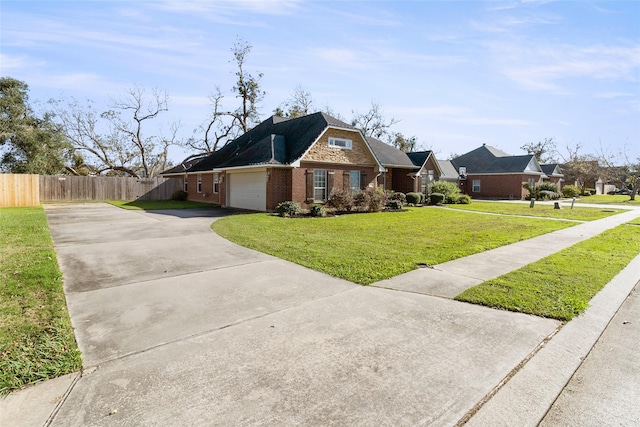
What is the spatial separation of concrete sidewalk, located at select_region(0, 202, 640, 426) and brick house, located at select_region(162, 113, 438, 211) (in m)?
12.5

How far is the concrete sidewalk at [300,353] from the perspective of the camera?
107 inches

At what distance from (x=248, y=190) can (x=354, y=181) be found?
21.6 feet

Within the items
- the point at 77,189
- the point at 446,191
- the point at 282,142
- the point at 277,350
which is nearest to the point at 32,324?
the point at 277,350

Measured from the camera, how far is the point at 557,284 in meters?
6.05

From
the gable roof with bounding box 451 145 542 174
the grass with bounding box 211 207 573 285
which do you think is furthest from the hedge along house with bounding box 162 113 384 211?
the gable roof with bounding box 451 145 542 174

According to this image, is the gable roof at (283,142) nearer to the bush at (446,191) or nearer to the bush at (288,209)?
the bush at (288,209)

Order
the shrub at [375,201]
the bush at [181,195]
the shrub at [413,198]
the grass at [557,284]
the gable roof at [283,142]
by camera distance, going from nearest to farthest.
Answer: the grass at [557,284]
the gable roof at [283,142]
the shrub at [375,201]
the shrub at [413,198]
the bush at [181,195]

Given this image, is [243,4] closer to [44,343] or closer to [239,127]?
[44,343]

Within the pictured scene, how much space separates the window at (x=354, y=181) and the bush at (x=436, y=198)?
8274 mm

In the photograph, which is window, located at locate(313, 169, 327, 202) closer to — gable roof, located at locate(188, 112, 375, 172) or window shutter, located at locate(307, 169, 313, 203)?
window shutter, located at locate(307, 169, 313, 203)

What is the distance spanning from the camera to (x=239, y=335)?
4016mm

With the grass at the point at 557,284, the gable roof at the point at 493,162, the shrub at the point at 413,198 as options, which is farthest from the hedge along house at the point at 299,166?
the gable roof at the point at 493,162

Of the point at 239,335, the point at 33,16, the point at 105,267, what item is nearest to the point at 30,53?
the point at 33,16

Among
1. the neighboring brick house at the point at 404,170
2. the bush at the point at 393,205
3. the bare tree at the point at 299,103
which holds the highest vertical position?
the bare tree at the point at 299,103
